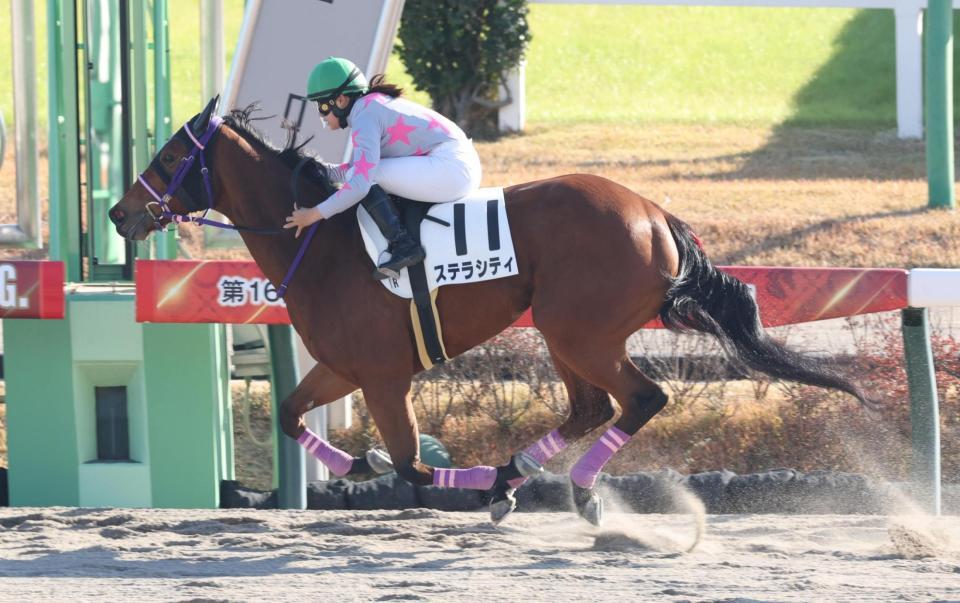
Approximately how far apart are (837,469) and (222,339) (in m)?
2.92

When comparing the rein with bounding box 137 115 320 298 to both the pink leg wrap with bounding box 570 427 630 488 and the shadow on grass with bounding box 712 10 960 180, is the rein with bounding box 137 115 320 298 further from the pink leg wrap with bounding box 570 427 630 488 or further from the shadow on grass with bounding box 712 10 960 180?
the shadow on grass with bounding box 712 10 960 180

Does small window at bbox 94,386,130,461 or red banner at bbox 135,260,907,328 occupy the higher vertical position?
red banner at bbox 135,260,907,328

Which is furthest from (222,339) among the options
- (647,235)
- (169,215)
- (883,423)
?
(883,423)

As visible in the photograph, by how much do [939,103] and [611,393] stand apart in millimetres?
7018

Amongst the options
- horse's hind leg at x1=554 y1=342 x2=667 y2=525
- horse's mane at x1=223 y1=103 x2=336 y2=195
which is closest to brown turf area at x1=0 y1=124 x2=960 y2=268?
horse's mane at x1=223 y1=103 x2=336 y2=195

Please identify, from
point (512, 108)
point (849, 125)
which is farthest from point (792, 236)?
point (849, 125)

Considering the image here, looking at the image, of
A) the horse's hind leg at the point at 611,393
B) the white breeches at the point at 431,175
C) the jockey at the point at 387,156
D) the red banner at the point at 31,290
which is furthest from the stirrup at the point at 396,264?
the red banner at the point at 31,290

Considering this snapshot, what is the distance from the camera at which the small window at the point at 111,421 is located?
6.15 meters

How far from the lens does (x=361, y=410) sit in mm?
7066

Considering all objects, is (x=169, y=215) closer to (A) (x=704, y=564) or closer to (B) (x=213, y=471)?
(B) (x=213, y=471)

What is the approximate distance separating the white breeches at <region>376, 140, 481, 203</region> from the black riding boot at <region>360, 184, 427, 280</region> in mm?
64

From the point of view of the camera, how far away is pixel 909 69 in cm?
1516

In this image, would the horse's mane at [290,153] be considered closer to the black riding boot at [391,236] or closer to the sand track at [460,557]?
the black riding boot at [391,236]

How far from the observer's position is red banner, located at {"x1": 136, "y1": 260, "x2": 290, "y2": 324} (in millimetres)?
5750
